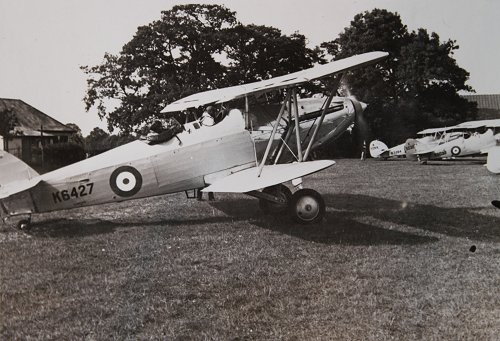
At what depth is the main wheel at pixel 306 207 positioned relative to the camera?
6.75 metres

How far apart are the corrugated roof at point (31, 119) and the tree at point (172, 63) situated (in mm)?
4097

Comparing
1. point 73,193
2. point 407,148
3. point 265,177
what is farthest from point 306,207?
point 407,148

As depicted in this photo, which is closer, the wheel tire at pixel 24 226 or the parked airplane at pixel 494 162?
the parked airplane at pixel 494 162

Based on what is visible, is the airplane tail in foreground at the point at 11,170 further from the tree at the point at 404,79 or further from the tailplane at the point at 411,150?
the tree at the point at 404,79

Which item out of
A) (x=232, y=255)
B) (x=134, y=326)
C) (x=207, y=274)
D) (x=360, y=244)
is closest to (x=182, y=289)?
(x=207, y=274)

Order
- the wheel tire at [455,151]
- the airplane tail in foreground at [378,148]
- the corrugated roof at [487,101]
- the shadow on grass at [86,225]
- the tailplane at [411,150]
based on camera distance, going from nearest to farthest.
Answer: the shadow on grass at [86,225] → the wheel tire at [455,151] → the tailplane at [411,150] → the airplane tail in foreground at [378,148] → the corrugated roof at [487,101]

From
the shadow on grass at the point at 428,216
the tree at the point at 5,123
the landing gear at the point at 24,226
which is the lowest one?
the shadow on grass at the point at 428,216

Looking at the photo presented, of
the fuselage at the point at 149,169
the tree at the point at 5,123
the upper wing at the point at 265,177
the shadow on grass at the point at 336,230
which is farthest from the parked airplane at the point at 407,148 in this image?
the tree at the point at 5,123

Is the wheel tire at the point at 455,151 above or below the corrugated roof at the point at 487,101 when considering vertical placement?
below

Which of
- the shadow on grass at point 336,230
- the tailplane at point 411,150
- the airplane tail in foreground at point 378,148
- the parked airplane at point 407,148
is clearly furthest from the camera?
the airplane tail in foreground at point 378,148

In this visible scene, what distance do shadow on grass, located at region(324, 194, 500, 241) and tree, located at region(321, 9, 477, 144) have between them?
24.8 meters

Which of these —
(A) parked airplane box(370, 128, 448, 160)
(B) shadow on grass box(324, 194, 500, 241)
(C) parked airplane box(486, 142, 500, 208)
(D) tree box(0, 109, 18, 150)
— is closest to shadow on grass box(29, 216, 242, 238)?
(B) shadow on grass box(324, 194, 500, 241)

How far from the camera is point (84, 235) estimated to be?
6.59 meters

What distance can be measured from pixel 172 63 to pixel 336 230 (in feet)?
69.9
